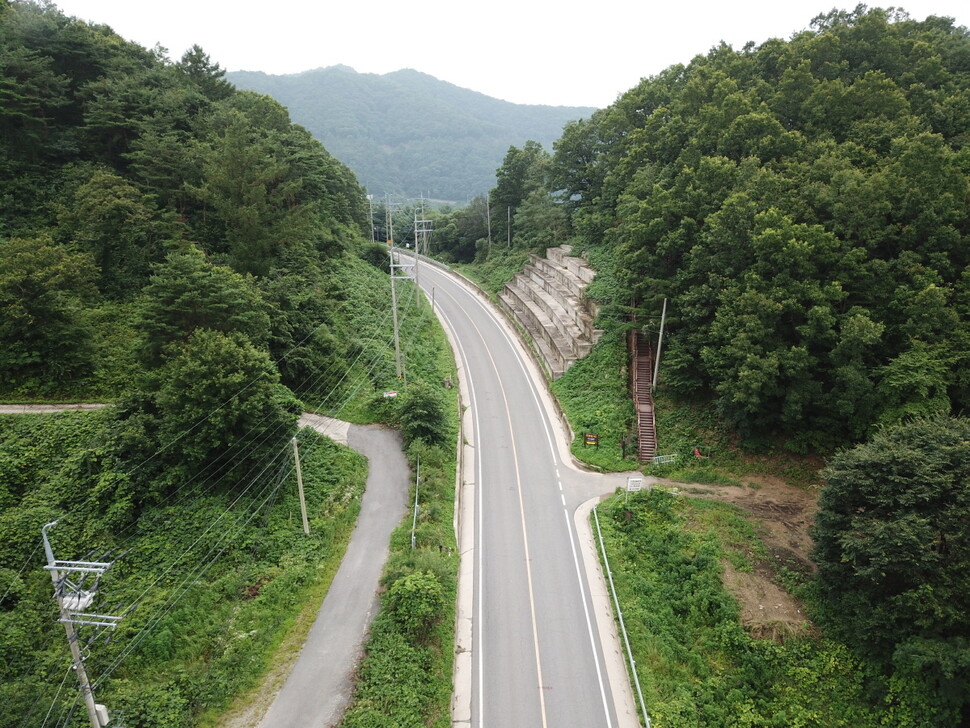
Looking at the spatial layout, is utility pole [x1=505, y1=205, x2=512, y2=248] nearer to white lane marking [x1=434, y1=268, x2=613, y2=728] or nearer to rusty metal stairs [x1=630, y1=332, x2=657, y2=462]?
white lane marking [x1=434, y1=268, x2=613, y2=728]

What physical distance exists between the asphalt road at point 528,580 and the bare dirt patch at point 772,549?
5.98 m

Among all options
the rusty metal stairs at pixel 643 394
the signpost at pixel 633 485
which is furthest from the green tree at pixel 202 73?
the signpost at pixel 633 485

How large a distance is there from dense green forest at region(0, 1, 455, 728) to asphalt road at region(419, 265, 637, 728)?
2.00 m

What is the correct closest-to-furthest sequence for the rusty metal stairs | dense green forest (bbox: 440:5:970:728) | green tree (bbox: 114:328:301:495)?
dense green forest (bbox: 440:5:970:728), green tree (bbox: 114:328:301:495), the rusty metal stairs

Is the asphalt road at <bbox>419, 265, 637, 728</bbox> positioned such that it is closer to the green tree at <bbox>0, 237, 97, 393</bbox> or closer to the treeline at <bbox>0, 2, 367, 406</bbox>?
the treeline at <bbox>0, 2, 367, 406</bbox>

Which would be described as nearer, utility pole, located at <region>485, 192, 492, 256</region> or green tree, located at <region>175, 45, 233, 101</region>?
green tree, located at <region>175, 45, 233, 101</region>

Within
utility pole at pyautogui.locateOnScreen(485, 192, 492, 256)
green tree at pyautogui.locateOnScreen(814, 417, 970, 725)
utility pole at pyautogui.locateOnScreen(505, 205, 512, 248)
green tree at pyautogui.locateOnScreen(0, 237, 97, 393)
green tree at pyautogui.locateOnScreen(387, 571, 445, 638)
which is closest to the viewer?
green tree at pyautogui.locateOnScreen(814, 417, 970, 725)

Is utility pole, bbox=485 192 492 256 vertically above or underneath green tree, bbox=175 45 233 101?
underneath

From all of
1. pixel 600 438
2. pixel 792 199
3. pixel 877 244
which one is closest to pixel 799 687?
pixel 600 438

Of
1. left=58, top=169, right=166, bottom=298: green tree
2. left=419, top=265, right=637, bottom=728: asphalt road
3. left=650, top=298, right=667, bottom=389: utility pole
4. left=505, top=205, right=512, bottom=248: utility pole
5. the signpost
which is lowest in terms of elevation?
left=419, top=265, right=637, bottom=728: asphalt road

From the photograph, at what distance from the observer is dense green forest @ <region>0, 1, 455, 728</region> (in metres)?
18.9

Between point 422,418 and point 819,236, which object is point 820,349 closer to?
point 819,236

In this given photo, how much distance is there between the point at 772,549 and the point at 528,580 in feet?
36.7

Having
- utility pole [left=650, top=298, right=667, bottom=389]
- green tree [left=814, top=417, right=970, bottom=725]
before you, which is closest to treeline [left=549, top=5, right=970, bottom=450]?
utility pole [left=650, top=298, right=667, bottom=389]
